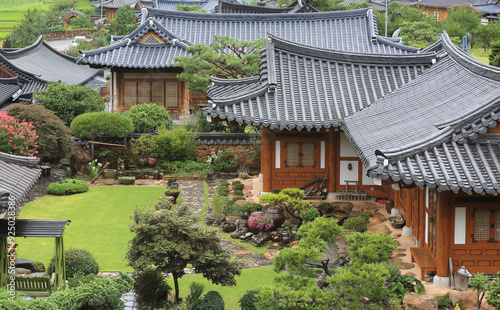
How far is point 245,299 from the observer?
15.2 meters

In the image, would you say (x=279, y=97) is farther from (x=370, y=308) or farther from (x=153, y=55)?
(x=153, y=55)

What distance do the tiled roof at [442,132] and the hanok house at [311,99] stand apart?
1711 millimetres

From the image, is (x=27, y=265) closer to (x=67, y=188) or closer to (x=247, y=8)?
(x=67, y=188)

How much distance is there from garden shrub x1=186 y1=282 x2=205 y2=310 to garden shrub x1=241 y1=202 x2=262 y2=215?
7035 millimetres

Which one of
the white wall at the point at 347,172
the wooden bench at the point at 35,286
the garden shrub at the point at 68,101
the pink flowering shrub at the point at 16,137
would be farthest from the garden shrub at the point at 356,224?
the garden shrub at the point at 68,101

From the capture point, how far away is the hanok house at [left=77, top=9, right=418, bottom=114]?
38.6m

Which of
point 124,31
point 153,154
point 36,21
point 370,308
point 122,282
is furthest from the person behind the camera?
point 36,21

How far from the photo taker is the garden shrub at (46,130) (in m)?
27.8

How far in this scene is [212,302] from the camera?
15.1 m

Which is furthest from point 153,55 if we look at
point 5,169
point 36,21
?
point 36,21

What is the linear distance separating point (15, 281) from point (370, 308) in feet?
26.3

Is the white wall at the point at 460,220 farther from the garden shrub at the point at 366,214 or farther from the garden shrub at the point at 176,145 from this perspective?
the garden shrub at the point at 176,145

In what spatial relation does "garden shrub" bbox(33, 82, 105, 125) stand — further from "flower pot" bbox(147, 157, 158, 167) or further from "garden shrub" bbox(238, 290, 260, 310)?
"garden shrub" bbox(238, 290, 260, 310)

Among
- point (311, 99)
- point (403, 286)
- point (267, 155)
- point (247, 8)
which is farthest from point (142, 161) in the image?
point (247, 8)
